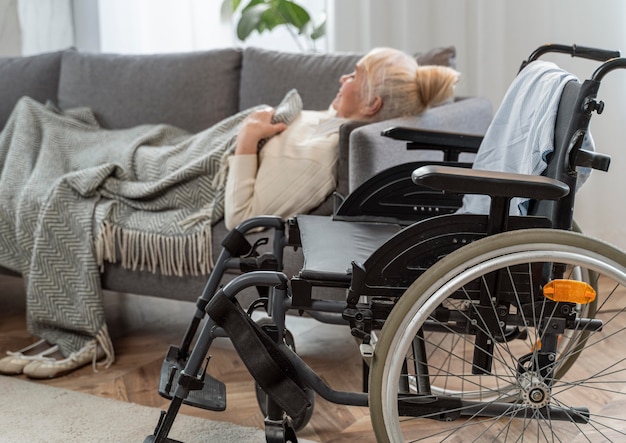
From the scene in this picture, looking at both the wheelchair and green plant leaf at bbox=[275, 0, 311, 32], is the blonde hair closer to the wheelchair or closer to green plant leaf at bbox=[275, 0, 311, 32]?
the wheelchair

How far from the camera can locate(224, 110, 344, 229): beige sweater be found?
7.23ft

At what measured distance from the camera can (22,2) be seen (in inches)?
154

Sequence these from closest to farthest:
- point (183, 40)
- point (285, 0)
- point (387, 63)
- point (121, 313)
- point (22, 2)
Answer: point (387, 63) < point (121, 313) < point (285, 0) < point (183, 40) < point (22, 2)

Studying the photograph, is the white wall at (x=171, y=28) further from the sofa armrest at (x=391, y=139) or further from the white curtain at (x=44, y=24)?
the sofa armrest at (x=391, y=139)

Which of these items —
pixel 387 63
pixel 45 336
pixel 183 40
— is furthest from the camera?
pixel 183 40

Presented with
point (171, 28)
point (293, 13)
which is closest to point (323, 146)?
point (293, 13)

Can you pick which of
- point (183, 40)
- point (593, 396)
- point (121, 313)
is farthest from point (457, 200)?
point (183, 40)

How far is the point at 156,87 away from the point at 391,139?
112 cm

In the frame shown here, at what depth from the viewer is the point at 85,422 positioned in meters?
1.92

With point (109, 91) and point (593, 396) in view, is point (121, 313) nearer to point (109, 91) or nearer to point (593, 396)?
point (109, 91)

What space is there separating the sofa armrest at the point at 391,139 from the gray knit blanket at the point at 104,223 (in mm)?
349

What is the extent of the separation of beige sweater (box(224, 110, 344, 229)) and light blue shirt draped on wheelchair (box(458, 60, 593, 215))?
46cm

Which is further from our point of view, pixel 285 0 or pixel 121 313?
pixel 285 0

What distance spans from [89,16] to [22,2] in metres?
0.30
